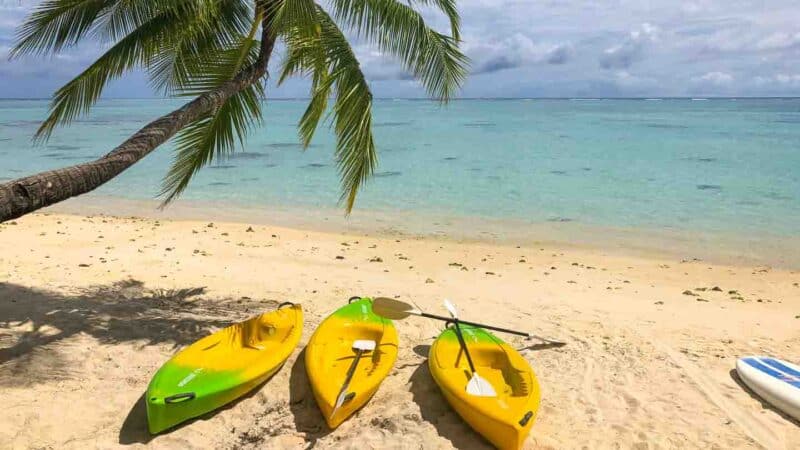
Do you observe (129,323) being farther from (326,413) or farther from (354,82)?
(354,82)

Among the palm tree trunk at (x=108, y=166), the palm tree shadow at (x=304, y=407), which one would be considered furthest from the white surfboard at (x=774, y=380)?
the palm tree trunk at (x=108, y=166)

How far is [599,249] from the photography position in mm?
10305

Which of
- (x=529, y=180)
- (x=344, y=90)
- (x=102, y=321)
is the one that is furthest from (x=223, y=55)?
(x=529, y=180)

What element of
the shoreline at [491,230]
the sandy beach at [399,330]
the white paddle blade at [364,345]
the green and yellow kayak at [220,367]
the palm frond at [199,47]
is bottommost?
the shoreline at [491,230]

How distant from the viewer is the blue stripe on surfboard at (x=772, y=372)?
4249mm

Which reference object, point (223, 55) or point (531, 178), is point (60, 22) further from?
point (531, 178)

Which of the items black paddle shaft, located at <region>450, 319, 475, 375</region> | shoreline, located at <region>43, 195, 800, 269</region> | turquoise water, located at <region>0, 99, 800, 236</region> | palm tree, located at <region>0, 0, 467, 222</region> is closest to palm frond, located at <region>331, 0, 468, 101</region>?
palm tree, located at <region>0, 0, 467, 222</region>

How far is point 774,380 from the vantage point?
14.1 ft

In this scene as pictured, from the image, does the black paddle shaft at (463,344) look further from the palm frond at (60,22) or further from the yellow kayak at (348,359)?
the palm frond at (60,22)

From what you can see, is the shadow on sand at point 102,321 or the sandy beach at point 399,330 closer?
the sandy beach at point 399,330

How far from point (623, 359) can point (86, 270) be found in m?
6.06

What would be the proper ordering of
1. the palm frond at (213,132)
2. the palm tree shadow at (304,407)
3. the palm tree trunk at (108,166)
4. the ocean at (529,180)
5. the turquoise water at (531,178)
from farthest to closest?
1. the turquoise water at (531,178)
2. the ocean at (529,180)
3. the palm frond at (213,132)
4. the palm tree shadow at (304,407)
5. the palm tree trunk at (108,166)

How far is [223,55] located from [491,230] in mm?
7550

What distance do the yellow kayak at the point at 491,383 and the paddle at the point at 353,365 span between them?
49 cm
